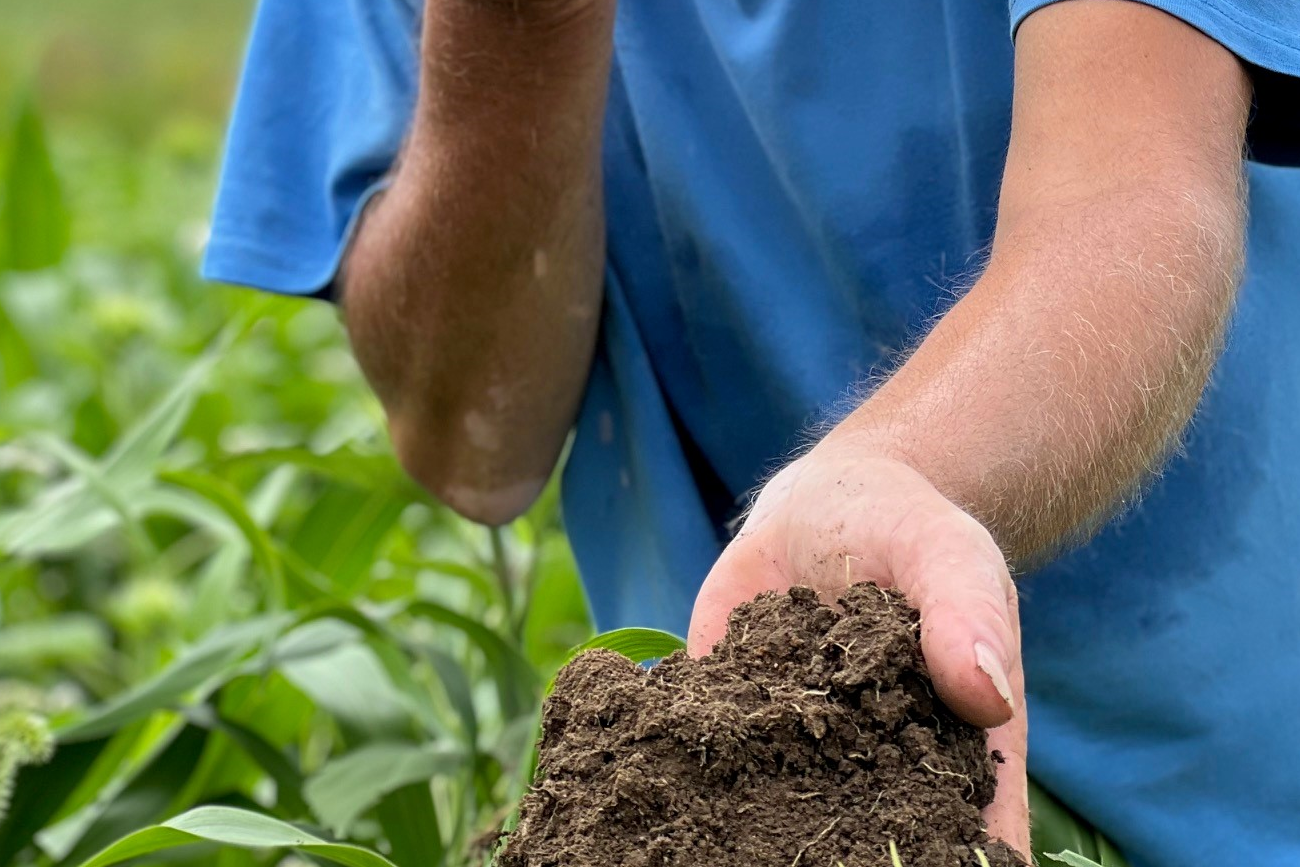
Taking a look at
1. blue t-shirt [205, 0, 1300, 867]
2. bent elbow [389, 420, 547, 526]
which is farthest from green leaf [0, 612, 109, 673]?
blue t-shirt [205, 0, 1300, 867]

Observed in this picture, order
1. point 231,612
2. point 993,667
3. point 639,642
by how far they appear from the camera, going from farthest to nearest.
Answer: point 231,612, point 639,642, point 993,667

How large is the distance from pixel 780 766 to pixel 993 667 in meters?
0.12

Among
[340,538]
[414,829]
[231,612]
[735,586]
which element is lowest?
[414,829]

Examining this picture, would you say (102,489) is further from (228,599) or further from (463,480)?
(463,480)

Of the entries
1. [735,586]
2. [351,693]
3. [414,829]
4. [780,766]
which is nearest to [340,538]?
[351,693]

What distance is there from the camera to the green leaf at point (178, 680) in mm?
1442

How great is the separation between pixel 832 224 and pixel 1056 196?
0.93ft

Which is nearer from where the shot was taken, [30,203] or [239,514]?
[239,514]

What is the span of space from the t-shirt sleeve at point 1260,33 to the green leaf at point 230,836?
68cm

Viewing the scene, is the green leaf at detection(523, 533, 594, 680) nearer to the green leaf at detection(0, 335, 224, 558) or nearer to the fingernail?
the green leaf at detection(0, 335, 224, 558)

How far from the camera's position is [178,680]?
1.47m

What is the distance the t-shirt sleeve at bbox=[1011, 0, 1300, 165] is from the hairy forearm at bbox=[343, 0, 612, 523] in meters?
0.35

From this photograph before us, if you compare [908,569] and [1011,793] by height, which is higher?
[908,569]

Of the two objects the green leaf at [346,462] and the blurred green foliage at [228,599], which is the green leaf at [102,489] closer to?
the blurred green foliage at [228,599]
